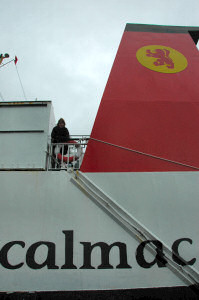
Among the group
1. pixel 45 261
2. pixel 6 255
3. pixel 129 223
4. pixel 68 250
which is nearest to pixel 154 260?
pixel 129 223

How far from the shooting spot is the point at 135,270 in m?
2.85

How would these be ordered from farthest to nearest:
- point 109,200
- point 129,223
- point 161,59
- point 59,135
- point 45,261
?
point 161,59 → point 59,135 → point 109,200 → point 129,223 → point 45,261

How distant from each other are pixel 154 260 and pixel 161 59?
3.77 meters

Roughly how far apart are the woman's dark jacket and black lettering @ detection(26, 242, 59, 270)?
1.66 m

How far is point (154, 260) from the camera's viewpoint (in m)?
2.90

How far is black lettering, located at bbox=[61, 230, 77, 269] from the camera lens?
2855 millimetres

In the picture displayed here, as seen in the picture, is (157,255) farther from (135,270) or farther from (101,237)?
(101,237)

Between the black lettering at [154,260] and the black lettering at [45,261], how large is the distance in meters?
1.06

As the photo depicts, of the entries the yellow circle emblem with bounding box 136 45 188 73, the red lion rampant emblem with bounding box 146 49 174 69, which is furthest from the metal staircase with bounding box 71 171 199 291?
the red lion rampant emblem with bounding box 146 49 174 69

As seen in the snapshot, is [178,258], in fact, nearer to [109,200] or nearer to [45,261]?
[109,200]

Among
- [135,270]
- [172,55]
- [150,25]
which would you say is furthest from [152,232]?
[150,25]

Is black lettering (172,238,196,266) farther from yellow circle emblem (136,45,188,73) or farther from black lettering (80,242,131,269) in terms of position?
yellow circle emblem (136,45,188,73)

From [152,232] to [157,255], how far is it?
0.28 meters

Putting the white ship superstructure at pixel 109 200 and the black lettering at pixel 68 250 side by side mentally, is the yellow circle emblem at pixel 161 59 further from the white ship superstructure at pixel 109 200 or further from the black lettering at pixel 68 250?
the black lettering at pixel 68 250
